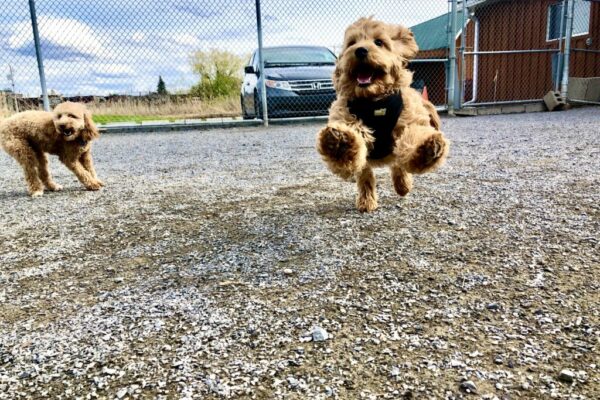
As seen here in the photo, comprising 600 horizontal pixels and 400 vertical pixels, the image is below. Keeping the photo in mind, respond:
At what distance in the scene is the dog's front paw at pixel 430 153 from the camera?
8.09 feet

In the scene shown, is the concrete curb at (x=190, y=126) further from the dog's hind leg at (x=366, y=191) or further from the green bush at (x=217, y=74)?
the dog's hind leg at (x=366, y=191)

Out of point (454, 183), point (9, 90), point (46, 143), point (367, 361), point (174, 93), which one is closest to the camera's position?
point (367, 361)

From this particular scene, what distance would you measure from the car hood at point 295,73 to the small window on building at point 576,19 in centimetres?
715

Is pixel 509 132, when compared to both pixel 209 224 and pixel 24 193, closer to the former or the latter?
pixel 209 224

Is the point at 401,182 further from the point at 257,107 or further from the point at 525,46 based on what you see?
the point at 525,46

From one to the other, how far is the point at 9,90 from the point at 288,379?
9238mm

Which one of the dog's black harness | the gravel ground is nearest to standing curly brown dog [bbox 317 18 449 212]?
the dog's black harness

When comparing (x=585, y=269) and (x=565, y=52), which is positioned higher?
(x=565, y=52)

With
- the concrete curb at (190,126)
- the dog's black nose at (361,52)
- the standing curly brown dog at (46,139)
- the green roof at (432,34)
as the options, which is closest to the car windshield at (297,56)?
the concrete curb at (190,126)

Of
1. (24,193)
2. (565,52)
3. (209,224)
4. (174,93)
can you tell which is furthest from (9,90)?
(565,52)

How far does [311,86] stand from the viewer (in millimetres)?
9398

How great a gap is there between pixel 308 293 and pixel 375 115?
4.37ft

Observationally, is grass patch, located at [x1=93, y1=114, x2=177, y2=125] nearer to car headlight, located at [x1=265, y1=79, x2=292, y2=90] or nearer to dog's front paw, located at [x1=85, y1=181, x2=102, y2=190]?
car headlight, located at [x1=265, y1=79, x2=292, y2=90]

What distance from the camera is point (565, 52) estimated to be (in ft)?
34.6
